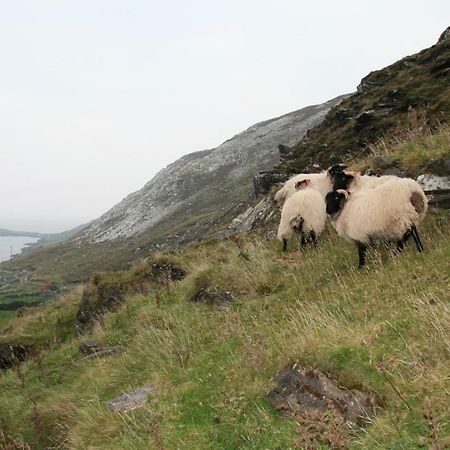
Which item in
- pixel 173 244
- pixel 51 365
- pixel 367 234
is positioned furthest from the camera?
pixel 173 244

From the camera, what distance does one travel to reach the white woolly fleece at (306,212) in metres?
12.4

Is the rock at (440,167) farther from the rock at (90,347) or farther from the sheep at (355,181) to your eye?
the rock at (90,347)

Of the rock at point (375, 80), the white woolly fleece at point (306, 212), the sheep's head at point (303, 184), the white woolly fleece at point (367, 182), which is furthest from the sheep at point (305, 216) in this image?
the rock at point (375, 80)

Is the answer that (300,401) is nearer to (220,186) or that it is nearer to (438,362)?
(438,362)

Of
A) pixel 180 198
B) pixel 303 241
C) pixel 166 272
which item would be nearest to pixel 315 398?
pixel 303 241

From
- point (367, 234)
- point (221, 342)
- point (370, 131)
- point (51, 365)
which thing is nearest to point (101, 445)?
point (221, 342)

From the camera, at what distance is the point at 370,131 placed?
23766 millimetres

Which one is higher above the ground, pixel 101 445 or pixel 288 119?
pixel 288 119

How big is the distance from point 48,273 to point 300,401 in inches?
4830

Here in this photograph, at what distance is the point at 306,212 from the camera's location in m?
12.5

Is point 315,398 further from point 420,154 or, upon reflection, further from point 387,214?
point 420,154

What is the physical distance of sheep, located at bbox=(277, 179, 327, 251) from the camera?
1241cm

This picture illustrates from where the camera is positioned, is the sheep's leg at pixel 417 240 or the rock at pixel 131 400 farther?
the sheep's leg at pixel 417 240

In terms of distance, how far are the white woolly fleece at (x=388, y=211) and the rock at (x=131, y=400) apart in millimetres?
5143
